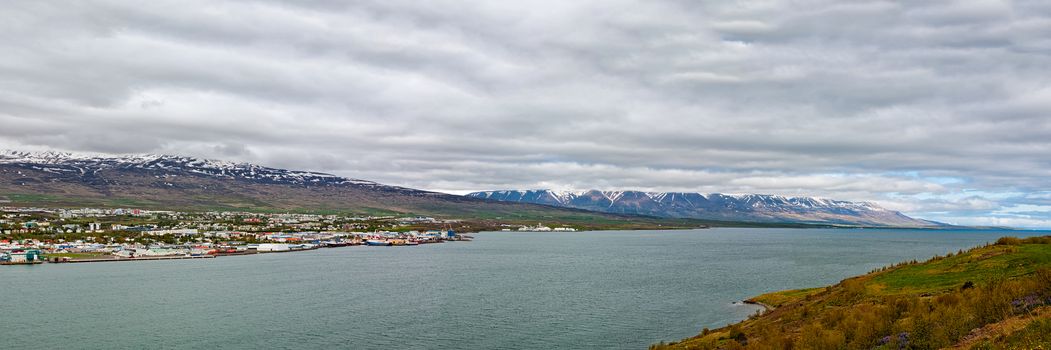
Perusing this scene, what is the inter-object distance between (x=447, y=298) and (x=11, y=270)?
9455 centimetres

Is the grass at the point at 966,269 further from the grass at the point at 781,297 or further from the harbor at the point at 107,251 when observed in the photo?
the harbor at the point at 107,251

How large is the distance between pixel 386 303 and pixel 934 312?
201ft

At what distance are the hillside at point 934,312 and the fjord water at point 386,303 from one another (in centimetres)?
1262

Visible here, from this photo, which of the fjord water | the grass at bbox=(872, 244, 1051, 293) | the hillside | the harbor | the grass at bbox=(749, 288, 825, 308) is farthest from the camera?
the harbor

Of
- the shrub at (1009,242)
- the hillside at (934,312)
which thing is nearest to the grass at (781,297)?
the hillside at (934,312)

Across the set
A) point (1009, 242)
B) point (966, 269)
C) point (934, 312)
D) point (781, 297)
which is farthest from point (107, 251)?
point (934, 312)

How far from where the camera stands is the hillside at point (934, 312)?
81.3ft

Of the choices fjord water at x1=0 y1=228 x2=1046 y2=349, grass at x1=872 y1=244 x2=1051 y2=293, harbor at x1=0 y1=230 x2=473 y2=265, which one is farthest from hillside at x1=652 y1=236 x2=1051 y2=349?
harbor at x1=0 y1=230 x2=473 y2=265

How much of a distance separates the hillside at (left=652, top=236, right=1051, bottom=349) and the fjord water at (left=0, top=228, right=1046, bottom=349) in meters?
12.6

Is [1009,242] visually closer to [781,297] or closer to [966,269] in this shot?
[966,269]

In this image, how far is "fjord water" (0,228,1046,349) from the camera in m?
58.4

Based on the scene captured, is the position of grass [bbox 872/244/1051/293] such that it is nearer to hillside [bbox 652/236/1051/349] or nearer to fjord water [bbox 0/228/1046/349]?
hillside [bbox 652/236/1051/349]

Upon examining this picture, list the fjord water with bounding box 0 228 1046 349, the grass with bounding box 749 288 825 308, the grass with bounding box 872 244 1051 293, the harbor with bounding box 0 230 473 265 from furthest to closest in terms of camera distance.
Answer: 1. the harbor with bounding box 0 230 473 265
2. the grass with bounding box 749 288 825 308
3. the fjord water with bounding box 0 228 1046 349
4. the grass with bounding box 872 244 1051 293

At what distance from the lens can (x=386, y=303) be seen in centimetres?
7931
